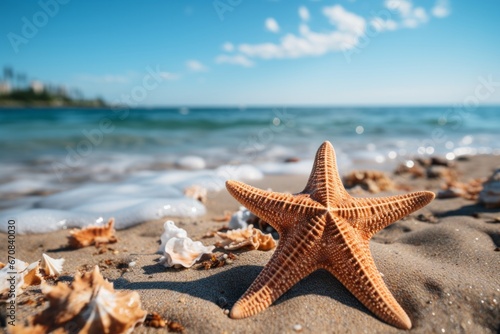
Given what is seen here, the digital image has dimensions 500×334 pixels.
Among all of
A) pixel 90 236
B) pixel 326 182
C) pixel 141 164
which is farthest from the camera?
pixel 141 164

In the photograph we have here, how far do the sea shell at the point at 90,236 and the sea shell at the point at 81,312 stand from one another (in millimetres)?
1781

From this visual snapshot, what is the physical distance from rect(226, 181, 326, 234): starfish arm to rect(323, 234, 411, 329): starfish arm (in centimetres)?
37

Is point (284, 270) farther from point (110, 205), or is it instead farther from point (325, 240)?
point (110, 205)

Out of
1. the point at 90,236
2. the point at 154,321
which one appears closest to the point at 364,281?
the point at 154,321

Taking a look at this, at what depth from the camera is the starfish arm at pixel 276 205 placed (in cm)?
259

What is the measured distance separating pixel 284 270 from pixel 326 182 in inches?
31.2

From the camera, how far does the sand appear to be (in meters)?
2.35

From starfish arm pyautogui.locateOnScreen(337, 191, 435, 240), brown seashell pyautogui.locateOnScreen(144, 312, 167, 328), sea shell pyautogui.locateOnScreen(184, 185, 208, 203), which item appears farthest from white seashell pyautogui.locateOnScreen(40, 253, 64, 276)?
sea shell pyautogui.locateOnScreen(184, 185, 208, 203)

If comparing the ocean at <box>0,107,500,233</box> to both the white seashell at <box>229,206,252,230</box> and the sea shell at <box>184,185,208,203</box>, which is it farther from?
the white seashell at <box>229,206,252,230</box>

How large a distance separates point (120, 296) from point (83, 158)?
9.21m

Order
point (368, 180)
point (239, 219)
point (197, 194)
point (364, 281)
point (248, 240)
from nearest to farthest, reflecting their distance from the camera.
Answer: point (364, 281) < point (248, 240) < point (239, 219) < point (197, 194) < point (368, 180)

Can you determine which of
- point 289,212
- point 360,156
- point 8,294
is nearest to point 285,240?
point 289,212

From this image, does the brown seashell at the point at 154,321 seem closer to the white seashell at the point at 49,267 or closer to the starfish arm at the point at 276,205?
the starfish arm at the point at 276,205

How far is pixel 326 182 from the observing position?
2.79 meters
